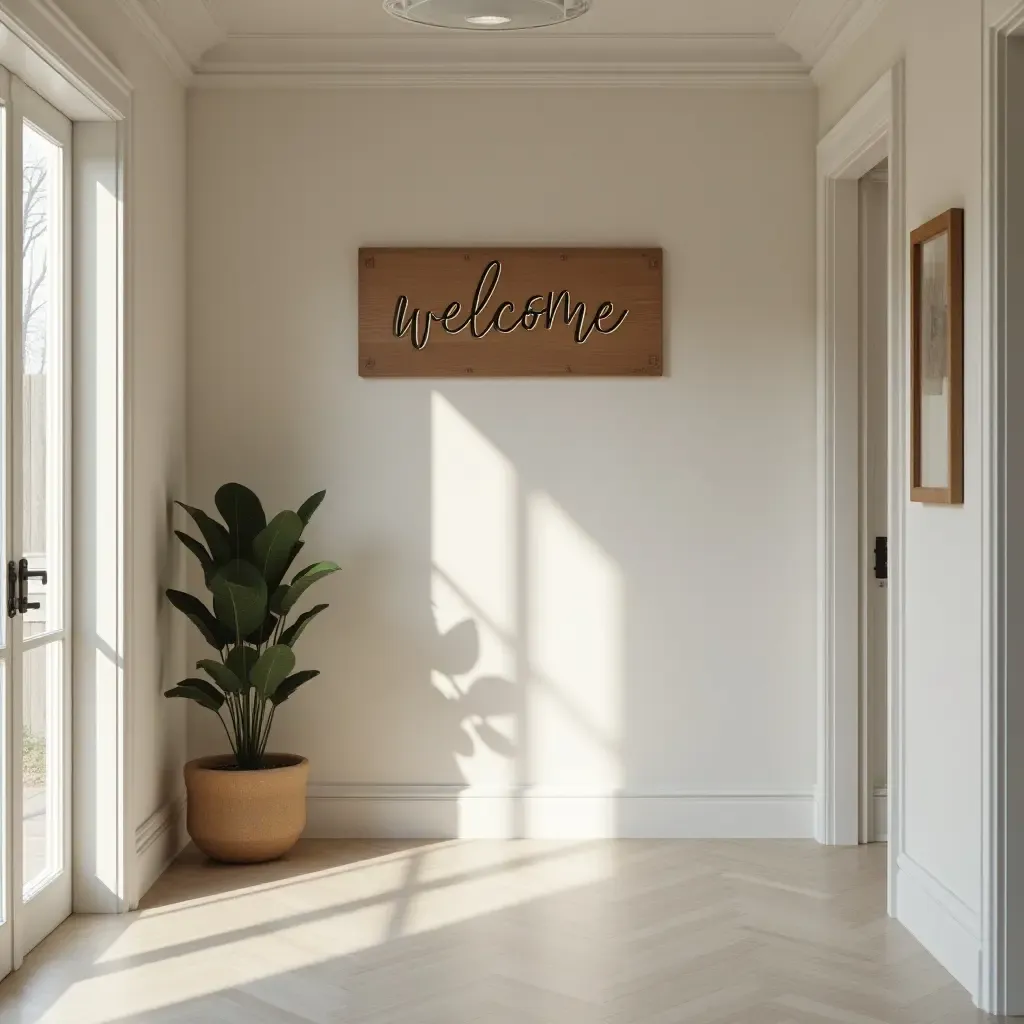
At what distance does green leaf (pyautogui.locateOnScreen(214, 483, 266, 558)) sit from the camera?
452 centimetres

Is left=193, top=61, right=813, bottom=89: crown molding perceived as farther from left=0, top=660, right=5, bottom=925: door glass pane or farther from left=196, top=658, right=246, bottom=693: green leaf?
left=0, top=660, right=5, bottom=925: door glass pane

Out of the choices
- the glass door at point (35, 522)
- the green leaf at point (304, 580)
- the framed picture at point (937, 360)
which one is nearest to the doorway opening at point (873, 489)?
the framed picture at point (937, 360)

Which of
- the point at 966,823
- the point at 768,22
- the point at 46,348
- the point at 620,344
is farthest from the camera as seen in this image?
the point at 620,344

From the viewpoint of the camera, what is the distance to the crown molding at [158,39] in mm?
3998

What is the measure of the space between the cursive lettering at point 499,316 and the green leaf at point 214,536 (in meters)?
0.98

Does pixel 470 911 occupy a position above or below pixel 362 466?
below

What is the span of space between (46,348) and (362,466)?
1.38 metres

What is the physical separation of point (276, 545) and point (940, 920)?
236 centimetres

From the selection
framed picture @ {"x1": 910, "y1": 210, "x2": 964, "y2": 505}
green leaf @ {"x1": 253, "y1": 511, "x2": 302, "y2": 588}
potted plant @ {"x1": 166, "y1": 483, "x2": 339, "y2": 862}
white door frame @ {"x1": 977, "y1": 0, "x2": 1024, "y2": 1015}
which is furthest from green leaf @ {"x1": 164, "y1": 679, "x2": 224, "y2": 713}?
white door frame @ {"x1": 977, "y1": 0, "x2": 1024, "y2": 1015}

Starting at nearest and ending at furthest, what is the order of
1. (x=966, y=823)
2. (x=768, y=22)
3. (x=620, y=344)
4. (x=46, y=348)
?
(x=966, y=823)
(x=46, y=348)
(x=768, y=22)
(x=620, y=344)

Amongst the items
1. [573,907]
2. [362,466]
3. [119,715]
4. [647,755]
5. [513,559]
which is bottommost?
[573,907]

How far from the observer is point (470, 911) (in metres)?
3.95

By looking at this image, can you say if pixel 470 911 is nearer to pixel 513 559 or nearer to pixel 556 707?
pixel 556 707

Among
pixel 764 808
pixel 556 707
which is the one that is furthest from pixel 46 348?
pixel 764 808
